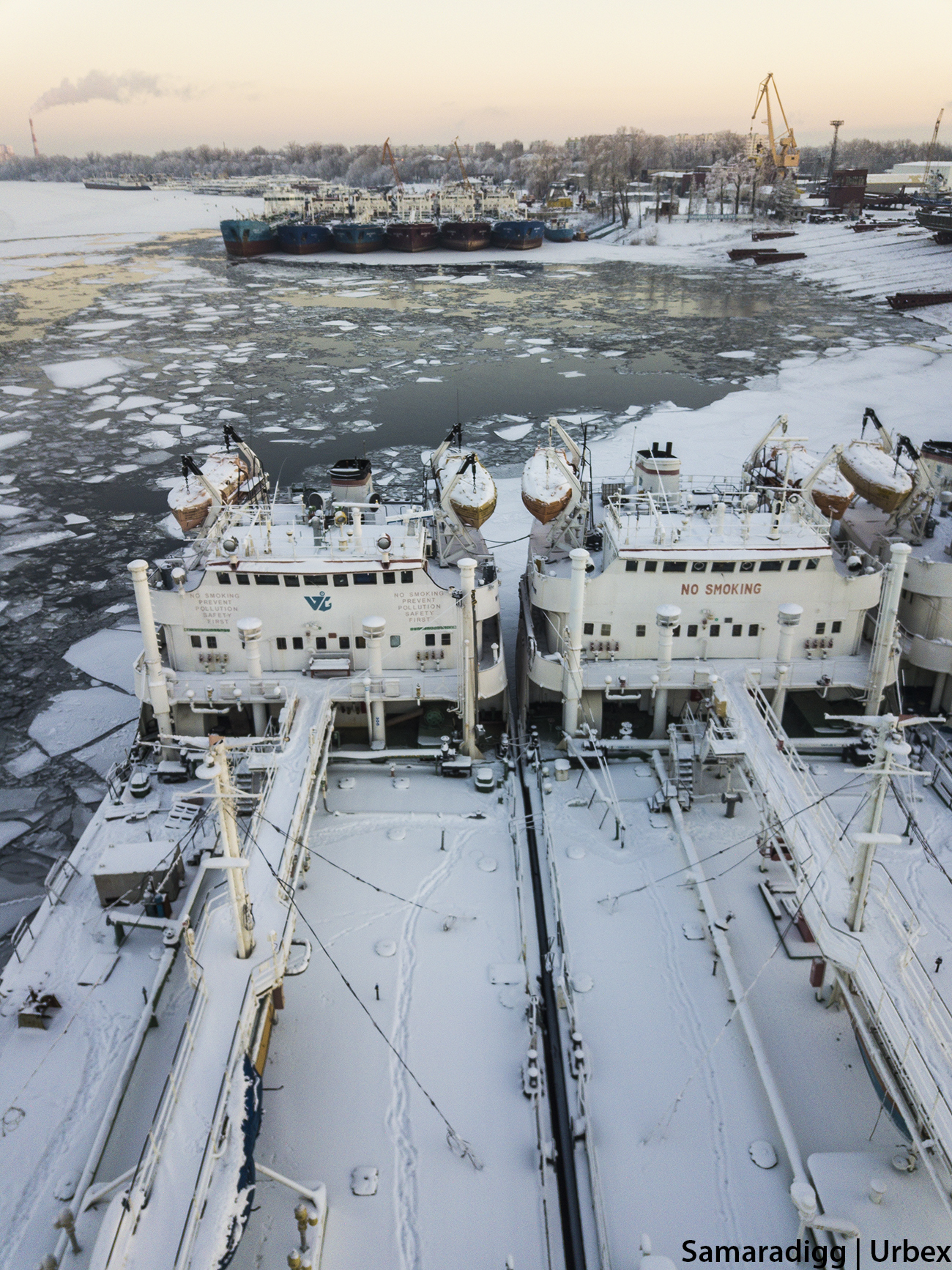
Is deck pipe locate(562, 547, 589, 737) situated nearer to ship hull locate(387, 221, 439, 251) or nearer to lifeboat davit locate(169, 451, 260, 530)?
lifeboat davit locate(169, 451, 260, 530)

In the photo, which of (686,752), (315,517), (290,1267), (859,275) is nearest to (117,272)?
(859,275)

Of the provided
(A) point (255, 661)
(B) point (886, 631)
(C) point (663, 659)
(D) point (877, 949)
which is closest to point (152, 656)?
(A) point (255, 661)

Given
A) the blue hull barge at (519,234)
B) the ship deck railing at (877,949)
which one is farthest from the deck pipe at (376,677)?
the blue hull barge at (519,234)

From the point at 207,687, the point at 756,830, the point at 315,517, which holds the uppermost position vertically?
the point at 315,517

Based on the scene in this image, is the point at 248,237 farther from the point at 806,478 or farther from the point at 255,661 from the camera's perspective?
the point at 255,661

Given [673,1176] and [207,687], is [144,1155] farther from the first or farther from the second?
[207,687]

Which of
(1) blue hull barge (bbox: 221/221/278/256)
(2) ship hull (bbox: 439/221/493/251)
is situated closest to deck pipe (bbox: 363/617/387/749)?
(1) blue hull barge (bbox: 221/221/278/256)
